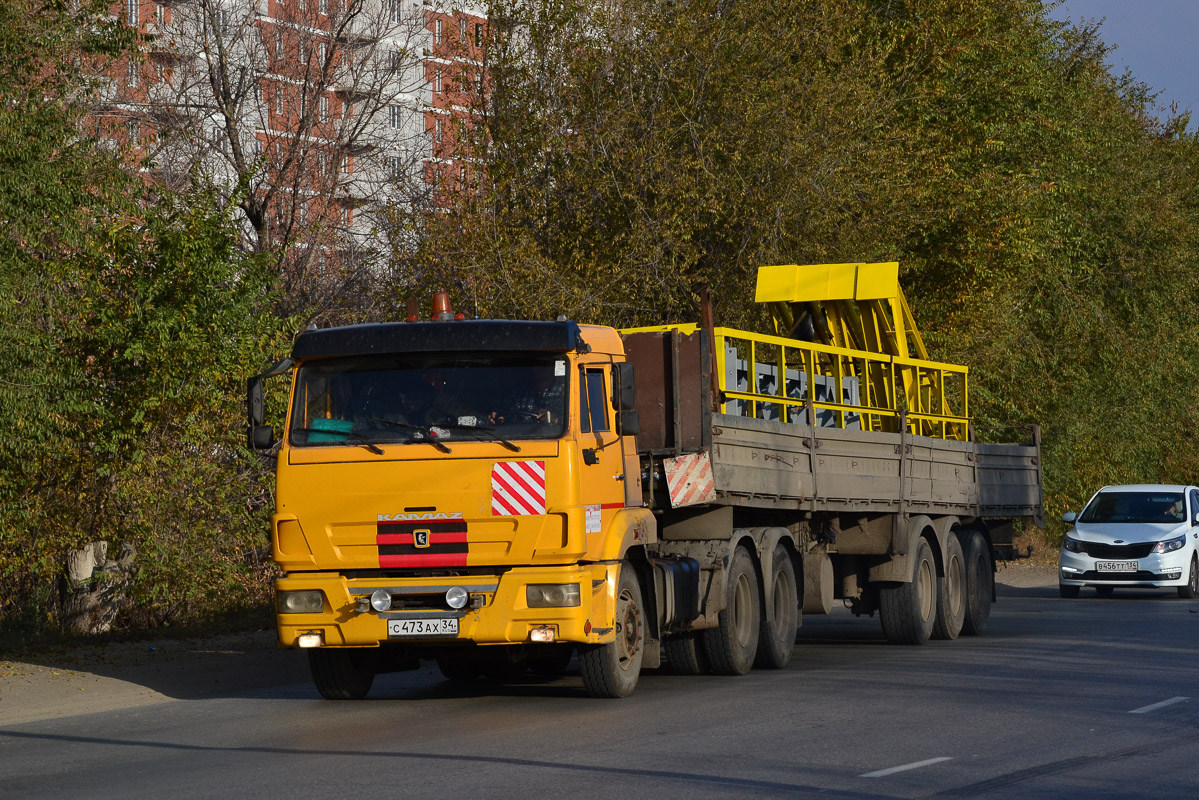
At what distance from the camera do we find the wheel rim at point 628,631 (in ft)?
39.2

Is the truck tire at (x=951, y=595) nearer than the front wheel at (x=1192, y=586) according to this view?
Yes

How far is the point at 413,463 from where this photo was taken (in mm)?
11258

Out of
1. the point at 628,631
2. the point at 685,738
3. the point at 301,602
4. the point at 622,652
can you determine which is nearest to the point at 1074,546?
the point at 628,631

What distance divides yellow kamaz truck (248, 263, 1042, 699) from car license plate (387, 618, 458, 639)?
0.05ft

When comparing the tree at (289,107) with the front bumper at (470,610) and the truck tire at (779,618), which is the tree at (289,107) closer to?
the truck tire at (779,618)

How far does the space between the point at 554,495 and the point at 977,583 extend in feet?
30.8

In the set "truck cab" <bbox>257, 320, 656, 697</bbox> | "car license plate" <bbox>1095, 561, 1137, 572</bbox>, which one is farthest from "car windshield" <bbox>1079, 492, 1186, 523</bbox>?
"truck cab" <bbox>257, 320, 656, 697</bbox>

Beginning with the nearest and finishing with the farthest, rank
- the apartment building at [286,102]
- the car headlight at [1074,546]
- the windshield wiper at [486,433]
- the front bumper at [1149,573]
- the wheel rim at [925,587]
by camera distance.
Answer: the windshield wiper at [486,433] < the wheel rim at [925,587] < the front bumper at [1149,573] < the car headlight at [1074,546] < the apartment building at [286,102]

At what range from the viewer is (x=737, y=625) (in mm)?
13820

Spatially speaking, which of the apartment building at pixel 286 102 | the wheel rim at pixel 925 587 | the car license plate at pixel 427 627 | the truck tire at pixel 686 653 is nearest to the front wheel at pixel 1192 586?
the wheel rim at pixel 925 587

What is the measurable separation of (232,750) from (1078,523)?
758 inches

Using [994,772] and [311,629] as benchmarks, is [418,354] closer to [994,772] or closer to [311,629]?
[311,629]

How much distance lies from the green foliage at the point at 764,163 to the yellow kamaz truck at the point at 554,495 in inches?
318

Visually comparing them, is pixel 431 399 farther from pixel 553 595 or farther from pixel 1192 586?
pixel 1192 586
